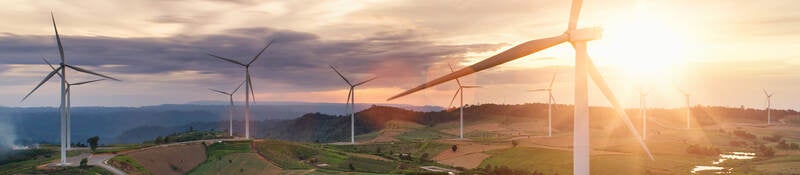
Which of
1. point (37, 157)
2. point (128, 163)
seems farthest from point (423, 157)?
point (37, 157)

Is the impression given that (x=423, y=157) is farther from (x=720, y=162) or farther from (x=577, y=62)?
(x=577, y=62)

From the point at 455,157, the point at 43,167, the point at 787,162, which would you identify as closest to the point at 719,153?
the point at 787,162

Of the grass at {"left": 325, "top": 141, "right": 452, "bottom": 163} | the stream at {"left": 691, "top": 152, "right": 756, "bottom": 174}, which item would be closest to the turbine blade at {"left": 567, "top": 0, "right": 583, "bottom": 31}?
the stream at {"left": 691, "top": 152, "right": 756, "bottom": 174}

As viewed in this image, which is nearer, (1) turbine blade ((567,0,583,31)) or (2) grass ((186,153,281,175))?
(1) turbine blade ((567,0,583,31))

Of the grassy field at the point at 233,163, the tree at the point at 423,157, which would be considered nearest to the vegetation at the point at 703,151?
the tree at the point at 423,157

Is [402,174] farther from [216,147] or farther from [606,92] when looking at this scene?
[606,92]

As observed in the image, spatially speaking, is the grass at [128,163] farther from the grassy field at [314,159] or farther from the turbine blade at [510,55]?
the turbine blade at [510,55]

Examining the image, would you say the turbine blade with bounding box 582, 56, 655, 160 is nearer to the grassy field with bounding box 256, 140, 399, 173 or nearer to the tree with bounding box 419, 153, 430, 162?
the grassy field with bounding box 256, 140, 399, 173

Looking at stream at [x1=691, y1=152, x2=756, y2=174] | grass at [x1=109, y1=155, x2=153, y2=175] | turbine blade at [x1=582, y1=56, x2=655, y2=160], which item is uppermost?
turbine blade at [x1=582, y1=56, x2=655, y2=160]
